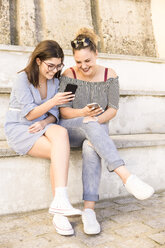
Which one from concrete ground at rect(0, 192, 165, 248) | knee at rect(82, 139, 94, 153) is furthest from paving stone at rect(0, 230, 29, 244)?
knee at rect(82, 139, 94, 153)

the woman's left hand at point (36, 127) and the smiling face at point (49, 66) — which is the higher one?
the smiling face at point (49, 66)

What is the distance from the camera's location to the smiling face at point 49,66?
2.57m

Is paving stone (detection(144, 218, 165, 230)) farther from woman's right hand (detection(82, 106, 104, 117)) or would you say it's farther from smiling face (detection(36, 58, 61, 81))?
smiling face (detection(36, 58, 61, 81))

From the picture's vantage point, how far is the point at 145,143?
312 cm

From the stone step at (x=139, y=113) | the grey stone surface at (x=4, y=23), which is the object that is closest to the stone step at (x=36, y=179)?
the stone step at (x=139, y=113)

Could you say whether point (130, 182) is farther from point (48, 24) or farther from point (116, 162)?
point (48, 24)

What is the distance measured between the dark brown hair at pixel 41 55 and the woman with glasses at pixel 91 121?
0.79ft

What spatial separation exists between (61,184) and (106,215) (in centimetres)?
60

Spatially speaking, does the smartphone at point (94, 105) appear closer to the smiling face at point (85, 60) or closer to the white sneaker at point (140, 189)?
the smiling face at point (85, 60)

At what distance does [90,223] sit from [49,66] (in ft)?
4.34

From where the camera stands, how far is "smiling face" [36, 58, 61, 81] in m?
2.57

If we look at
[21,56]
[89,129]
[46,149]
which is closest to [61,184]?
[46,149]

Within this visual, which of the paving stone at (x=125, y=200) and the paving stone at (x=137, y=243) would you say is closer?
the paving stone at (x=137, y=243)

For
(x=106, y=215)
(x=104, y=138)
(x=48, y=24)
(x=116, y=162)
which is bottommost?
(x=106, y=215)
